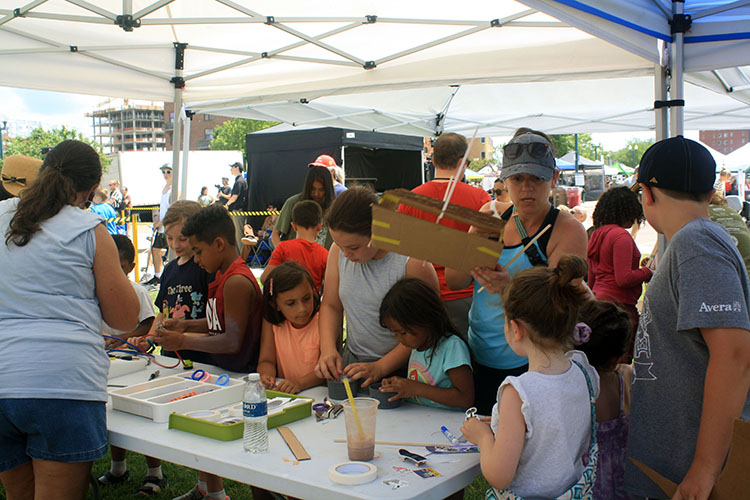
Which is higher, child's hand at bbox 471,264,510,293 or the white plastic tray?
child's hand at bbox 471,264,510,293

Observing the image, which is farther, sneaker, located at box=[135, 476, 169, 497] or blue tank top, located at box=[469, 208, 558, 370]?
sneaker, located at box=[135, 476, 169, 497]

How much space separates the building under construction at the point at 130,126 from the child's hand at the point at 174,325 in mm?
138609

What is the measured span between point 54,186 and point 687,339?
1.95 m

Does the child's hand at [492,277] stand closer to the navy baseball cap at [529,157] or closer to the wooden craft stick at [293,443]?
the navy baseball cap at [529,157]

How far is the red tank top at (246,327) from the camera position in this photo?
286cm

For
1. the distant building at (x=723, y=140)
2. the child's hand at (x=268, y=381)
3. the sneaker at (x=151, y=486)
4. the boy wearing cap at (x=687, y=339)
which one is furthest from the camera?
the distant building at (x=723, y=140)

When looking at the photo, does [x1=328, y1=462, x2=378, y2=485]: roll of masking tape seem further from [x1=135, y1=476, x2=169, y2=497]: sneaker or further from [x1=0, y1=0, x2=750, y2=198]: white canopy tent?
[x1=0, y1=0, x2=750, y2=198]: white canopy tent

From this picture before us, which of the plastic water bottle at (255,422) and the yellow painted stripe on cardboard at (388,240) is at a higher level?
the yellow painted stripe on cardboard at (388,240)

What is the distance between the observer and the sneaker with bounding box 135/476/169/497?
3.28 meters

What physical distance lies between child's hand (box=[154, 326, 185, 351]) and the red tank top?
0.74 ft

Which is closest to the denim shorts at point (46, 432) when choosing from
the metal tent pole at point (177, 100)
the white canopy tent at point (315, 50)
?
the white canopy tent at point (315, 50)

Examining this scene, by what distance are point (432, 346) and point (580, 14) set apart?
59.6 inches

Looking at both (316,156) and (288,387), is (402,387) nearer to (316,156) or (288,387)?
(288,387)

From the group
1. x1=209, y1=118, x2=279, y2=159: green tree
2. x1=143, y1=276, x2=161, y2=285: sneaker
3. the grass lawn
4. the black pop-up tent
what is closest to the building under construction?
x1=209, y1=118, x2=279, y2=159: green tree
